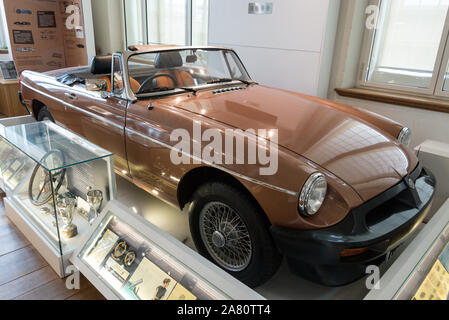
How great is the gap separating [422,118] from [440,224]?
185 centimetres

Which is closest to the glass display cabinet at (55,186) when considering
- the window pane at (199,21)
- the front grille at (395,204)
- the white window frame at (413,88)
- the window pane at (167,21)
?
the front grille at (395,204)

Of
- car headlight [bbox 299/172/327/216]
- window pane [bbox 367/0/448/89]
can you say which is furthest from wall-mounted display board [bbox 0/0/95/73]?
car headlight [bbox 299/172/327/216]

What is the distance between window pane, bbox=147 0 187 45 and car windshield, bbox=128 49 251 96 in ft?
10.4

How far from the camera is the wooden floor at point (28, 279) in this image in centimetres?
168

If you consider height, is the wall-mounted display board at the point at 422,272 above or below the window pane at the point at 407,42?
below

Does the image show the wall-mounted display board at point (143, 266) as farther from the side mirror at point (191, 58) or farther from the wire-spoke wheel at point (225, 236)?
the side mirror at point (191, 58)

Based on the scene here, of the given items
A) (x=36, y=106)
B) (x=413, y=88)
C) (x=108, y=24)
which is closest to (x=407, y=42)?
(x=413, y=88)

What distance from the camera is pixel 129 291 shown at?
4.83 ft

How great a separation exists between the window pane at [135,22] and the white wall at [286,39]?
2.51 metres

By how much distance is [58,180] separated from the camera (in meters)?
1.73

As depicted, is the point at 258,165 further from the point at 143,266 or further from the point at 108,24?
the point at 108,24

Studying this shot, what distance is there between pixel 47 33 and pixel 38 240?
17.8 ft

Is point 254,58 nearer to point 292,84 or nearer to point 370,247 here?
point 292,84

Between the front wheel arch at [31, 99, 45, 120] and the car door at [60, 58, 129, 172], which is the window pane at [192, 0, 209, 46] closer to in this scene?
the front wheel arch at [31, 99, 45, 120]
